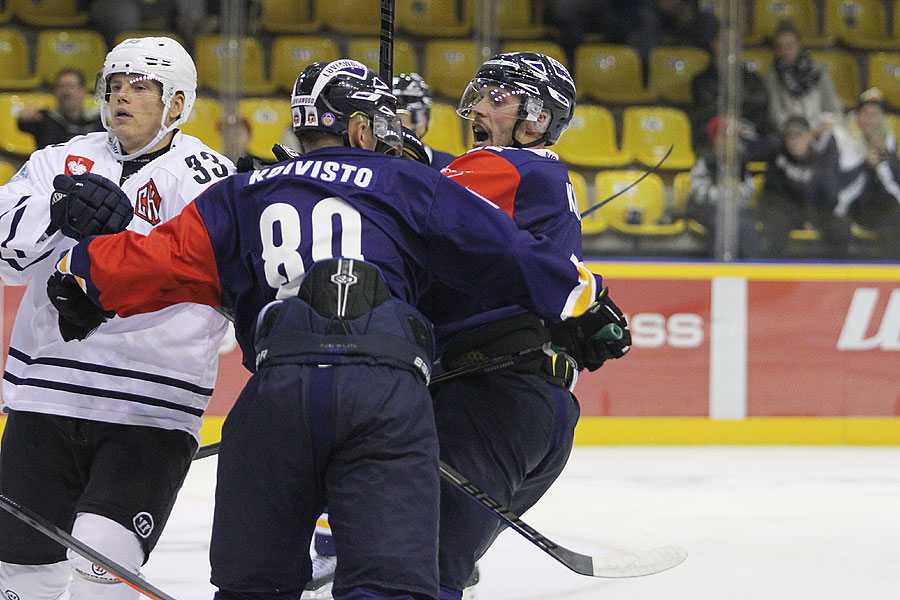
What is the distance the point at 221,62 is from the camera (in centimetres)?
617

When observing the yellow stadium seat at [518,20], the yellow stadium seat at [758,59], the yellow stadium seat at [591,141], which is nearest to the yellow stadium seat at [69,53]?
the yellow stadium seat at [518,20]

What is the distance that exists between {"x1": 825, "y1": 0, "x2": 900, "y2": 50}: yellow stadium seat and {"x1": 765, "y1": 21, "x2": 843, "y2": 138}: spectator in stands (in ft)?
0.86

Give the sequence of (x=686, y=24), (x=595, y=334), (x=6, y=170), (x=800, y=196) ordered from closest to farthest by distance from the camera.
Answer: (x=595, y=334), (x=6, y=170), (x=800, y=196), (x=686, y=24)

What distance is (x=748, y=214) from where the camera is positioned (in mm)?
6293

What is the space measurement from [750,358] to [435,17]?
223 centimetres

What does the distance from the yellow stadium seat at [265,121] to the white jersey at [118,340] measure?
145 inches

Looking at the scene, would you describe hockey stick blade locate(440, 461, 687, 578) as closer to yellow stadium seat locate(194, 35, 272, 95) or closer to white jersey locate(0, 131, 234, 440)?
white jersey locate(0, 131, 234, 440)

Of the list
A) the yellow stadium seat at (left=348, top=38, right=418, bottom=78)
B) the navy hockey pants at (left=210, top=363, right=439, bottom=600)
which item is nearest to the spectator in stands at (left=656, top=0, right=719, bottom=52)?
the yellow stadium seat at (left=348, top=38, right=418, bottom=78)

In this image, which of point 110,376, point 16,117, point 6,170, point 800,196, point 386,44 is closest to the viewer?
point 110,376

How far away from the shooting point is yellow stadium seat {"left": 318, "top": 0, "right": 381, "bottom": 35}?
6.62m

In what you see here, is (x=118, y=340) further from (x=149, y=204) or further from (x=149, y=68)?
(x=149, y=68)

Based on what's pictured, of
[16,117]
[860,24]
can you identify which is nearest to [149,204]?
[16,117]

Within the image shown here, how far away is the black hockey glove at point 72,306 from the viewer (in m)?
2.32

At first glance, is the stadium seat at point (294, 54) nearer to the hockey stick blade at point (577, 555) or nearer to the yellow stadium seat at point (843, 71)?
the yellow stadium seat at point (843, 71)
